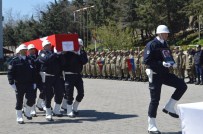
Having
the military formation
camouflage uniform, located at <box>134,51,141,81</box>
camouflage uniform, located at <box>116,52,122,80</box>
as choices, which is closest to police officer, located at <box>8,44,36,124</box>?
the military formation

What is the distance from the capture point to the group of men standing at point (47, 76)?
10820 mm

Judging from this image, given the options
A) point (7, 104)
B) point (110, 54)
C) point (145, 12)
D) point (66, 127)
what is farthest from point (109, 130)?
point (145, 12)

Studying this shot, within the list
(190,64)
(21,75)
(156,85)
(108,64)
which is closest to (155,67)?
(156,85)

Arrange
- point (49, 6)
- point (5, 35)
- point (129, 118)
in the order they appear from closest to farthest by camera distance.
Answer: point (129, 118) → point (49, 6) → point (5, 35)

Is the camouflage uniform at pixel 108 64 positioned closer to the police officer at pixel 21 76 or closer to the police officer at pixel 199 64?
the police officer at pixel 199 64

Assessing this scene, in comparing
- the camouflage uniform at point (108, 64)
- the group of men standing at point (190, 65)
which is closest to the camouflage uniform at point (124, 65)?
the camouflage uniform at point (108, 64)

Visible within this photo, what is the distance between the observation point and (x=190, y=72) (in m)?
21.2

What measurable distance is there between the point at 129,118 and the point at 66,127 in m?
1.68

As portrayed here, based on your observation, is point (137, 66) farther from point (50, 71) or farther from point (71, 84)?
point (50, 71)

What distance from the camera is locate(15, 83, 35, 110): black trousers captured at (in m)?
10.8

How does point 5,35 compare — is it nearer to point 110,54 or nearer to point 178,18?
point 178,18

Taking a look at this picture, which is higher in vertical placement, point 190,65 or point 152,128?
point 190,65

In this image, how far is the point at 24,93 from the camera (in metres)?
11.0

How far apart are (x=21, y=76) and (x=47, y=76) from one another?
2.52ft
